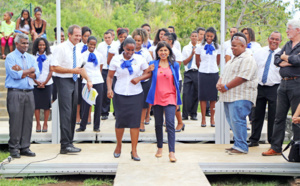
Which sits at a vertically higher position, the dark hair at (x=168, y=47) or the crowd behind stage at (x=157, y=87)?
the dark hair at (x=168, y=47)

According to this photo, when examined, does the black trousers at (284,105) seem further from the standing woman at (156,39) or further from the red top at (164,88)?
the standing woman at (156,39)

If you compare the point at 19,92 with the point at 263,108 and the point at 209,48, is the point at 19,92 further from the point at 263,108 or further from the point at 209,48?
the point at 263,108

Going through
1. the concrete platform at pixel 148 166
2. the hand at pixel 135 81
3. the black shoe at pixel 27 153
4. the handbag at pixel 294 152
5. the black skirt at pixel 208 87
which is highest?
the hand at pixel 135 81

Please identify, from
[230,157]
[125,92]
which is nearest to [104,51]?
[125,92]

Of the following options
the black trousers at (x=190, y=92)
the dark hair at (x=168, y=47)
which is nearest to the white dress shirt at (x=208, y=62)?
the black trousers at (x=190, y=92)

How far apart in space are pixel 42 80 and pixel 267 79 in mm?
4187

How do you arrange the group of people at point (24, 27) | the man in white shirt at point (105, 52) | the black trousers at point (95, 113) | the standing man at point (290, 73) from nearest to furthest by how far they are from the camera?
the standing man at point (290, 73)
the black trousers at point (95, 113)
the man in white shirt at point (105, 52)
the group of people at point (24, 27)

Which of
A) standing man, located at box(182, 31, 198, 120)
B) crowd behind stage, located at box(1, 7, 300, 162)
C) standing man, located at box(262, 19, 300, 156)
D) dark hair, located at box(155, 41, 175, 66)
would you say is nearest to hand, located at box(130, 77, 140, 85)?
crowd behind stage, located at box(1, 7, 300, 162)

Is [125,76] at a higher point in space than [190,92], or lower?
higher

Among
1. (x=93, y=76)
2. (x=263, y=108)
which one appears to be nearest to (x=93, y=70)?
(x=93, y=76)

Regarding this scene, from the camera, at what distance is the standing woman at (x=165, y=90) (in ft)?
22.3

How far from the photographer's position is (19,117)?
715 cm

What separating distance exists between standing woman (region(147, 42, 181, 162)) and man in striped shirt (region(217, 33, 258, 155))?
0.91 meters

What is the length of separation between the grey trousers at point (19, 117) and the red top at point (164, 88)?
79.1 inches
